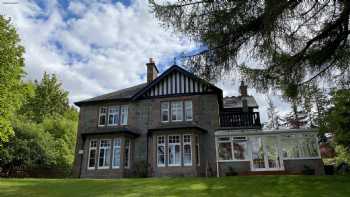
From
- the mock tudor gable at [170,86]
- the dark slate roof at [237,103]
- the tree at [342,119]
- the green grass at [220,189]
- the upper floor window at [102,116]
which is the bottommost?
the green grass at [220,189]

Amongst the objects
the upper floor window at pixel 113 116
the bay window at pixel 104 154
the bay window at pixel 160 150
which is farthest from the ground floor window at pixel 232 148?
the bay window at pixel 104 154

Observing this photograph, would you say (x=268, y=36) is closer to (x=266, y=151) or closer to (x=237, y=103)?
(x=266, y=151)

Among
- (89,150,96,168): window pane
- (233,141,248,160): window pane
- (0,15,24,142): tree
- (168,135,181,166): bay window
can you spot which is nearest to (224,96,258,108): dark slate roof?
(233,141,248,160): window pane

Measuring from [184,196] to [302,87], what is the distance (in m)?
4.91

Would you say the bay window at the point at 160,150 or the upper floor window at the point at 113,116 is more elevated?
the upper floor window at the point at 113,116

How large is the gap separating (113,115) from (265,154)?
430 inches

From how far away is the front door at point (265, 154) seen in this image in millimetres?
17359

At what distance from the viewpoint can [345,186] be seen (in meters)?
10.2

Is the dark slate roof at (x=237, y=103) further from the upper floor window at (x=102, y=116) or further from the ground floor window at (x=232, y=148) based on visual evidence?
the upper floor window at (x=102, y=116)

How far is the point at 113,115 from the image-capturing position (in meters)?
20.7

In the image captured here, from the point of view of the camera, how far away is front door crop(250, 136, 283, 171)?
17.4 m

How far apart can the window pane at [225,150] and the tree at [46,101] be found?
28.5 meters

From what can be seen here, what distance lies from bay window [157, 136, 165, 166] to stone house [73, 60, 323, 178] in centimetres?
4

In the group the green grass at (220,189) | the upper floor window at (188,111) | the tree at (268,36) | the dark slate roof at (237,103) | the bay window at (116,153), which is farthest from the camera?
the dark slate roof at (237,103)
